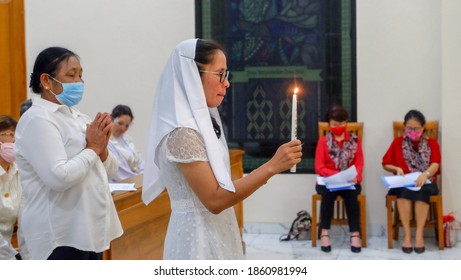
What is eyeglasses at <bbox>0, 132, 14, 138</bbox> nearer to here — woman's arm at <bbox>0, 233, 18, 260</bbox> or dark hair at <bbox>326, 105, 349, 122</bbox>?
woman's arm at <bbox>0, 233, 18, 260</bbox>

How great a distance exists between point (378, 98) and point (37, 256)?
3826 mm

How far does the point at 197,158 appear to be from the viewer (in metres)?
1.64

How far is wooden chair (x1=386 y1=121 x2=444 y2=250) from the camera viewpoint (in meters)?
4.82

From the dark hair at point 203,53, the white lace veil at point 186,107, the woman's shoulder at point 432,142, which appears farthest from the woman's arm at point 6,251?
the woman's shoulder at point 432,142

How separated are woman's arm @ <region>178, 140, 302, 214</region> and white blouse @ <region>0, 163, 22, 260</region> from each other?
51.6 inches

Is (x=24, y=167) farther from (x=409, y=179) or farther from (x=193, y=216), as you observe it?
(x=409, y=179)

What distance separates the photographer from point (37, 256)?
208 centimetres

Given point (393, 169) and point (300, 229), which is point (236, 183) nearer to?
point (393, 169)

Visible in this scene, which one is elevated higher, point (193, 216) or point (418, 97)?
point (418, 97)

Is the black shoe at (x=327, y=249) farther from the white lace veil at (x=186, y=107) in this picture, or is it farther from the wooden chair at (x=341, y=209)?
the white lace veil at (x=186, y=107)

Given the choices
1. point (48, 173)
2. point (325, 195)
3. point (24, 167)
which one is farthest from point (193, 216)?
point (325, 195)

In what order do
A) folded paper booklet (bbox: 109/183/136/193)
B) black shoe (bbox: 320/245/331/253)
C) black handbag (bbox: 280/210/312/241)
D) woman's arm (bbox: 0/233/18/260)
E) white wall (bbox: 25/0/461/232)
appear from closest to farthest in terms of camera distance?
woman's arm (bbox: 0/233/18/260) < folded paper booklet (bbox: 109/183/136/193) < black shoe (bbox: 320/245/331/253) < white wall (bbox: 25/0/461/232) < black handbag (bbox: 280/210/312/241)

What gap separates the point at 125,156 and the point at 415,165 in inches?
89.8

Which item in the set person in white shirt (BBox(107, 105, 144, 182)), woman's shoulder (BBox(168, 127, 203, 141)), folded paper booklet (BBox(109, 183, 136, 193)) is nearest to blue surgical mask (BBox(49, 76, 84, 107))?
woman's shoulder (BBox(168, 127, 203, 141))
